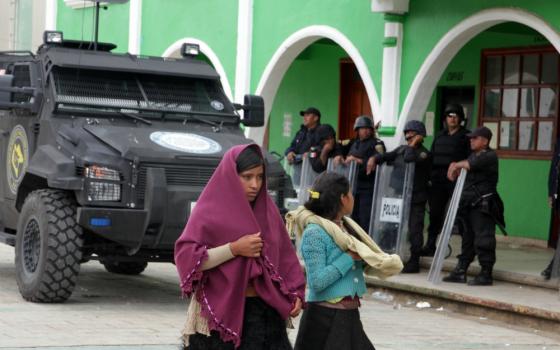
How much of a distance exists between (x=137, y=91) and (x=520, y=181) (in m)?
6.29

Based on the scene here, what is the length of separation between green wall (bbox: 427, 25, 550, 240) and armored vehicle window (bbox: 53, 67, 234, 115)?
517cm

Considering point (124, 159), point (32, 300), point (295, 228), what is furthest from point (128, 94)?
point (295, 228)

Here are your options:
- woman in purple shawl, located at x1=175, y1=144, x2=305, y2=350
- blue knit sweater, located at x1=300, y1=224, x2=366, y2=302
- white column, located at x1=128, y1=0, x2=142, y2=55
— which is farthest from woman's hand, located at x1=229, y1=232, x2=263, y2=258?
white column, located at x1=128, y1=0, x2=142, y2=55

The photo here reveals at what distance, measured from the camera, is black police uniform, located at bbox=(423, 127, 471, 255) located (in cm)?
1376

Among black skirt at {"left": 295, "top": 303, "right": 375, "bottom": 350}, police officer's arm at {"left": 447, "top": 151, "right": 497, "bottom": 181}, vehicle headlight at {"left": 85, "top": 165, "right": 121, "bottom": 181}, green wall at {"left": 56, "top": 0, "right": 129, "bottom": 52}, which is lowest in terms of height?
black skirt at {"left": 295, "top": 303, "right": 375, "bottom": 350}

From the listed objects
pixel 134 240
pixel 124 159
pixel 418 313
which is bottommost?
pixel 418 313

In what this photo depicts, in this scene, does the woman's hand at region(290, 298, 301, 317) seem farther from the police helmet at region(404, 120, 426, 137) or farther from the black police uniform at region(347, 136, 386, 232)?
the black police uniform at region(347, 136, 386, 232)

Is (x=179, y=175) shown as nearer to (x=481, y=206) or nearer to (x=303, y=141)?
(x=481, y=206)

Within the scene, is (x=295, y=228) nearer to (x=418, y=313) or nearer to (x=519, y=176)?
(x=418, y=313)

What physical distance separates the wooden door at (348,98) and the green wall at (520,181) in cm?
299

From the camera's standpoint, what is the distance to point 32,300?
10891mm

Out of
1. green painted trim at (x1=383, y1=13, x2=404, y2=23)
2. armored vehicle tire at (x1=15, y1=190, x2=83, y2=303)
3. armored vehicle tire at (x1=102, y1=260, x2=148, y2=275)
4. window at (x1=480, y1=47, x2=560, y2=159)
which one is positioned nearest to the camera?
armored vehicle tire at (x1=15, y1=190, x2=83, y2=303)

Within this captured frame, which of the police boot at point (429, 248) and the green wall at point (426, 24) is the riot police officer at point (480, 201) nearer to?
the police boot at point (429, 248)

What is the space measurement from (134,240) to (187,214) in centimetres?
51
